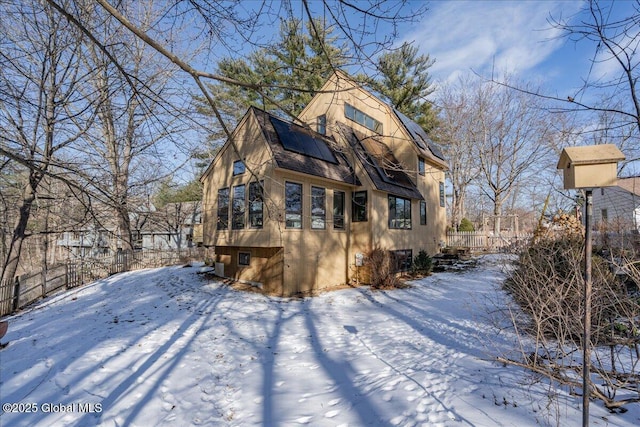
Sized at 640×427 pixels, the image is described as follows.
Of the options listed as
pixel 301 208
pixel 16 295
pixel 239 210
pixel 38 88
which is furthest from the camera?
pixel 239 210

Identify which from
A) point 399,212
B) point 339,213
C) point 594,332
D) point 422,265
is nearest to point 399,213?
point 399,212

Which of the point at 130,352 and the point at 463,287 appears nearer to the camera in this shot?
the point at 130,352

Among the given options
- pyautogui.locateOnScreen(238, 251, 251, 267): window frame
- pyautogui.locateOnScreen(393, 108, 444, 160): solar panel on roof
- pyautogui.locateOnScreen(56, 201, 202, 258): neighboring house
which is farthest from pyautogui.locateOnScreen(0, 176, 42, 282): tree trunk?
pyautogui.locateOnScreen(56, 201, 202, 258): neighboring house

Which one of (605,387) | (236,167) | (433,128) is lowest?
(605,387)

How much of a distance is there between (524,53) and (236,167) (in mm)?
9538

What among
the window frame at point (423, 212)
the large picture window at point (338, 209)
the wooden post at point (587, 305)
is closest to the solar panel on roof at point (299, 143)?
the large picture window at point (338, 209)

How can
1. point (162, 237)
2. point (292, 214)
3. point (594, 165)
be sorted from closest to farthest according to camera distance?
1. point (594, 165)
2. point (292, 214)
3. point (162, 237)

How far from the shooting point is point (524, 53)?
5.12 meters

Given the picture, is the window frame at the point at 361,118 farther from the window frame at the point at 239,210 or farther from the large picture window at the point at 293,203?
the window frame at the point at 239,210

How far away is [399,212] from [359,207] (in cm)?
258

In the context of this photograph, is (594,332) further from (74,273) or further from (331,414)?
(74,273)

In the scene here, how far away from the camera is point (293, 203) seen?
10.8 m

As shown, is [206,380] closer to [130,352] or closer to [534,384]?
[130,352]

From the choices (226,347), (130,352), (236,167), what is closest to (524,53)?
(226,347)
